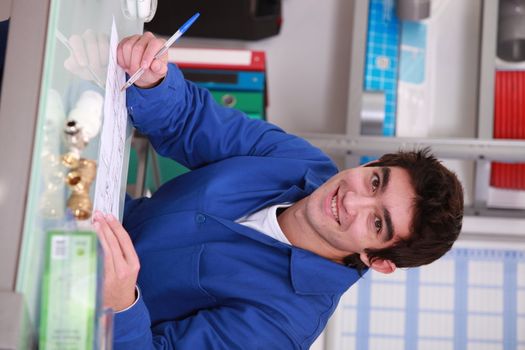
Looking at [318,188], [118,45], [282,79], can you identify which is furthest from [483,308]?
[118,45]

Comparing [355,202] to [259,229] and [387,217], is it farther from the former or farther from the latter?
[259,229]

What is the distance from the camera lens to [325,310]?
1412mm

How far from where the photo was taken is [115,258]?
0.73m

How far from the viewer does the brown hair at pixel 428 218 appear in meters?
→ 1.35

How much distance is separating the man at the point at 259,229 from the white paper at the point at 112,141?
21 centimetres

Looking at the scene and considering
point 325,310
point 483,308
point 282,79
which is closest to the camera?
point 325,310

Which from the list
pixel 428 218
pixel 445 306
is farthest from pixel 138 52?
pixel 445 306

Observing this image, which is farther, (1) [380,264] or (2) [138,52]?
(1) [380,264]

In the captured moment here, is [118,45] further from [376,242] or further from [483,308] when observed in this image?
[483,308]

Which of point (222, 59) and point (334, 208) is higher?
point (222, 59)

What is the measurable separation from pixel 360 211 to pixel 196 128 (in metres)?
0.38

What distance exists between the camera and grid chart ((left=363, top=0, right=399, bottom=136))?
238cm

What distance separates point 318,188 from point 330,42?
1.62 metres

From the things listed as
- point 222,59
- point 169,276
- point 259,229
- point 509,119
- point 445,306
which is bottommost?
point 445,306
